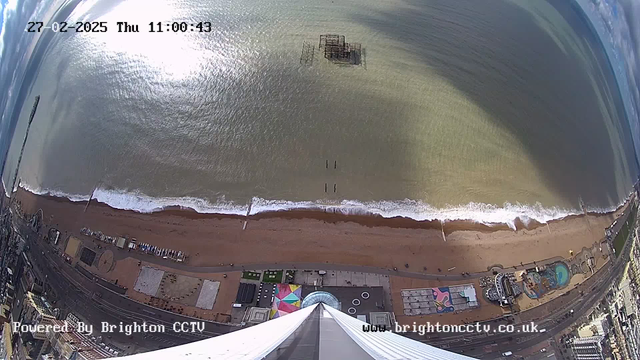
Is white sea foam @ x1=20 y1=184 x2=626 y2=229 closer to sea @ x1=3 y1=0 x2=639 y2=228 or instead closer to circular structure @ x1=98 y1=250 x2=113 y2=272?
sea @ x1=3 y1=0 x2=639 y2=228

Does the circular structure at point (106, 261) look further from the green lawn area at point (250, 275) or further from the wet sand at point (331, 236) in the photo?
the green lawn area at point (250, 275)

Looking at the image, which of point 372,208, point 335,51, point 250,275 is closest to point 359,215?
point 372,208

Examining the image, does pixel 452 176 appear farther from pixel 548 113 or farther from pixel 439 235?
pixel 548 113

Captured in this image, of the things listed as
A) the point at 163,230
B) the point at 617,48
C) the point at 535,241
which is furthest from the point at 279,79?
the point at 617,48

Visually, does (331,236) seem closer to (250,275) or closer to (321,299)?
(321,299)

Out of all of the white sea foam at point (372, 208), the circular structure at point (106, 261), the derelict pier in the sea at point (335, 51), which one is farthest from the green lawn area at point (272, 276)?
the derelict pier in the sea at point (335, 51)
